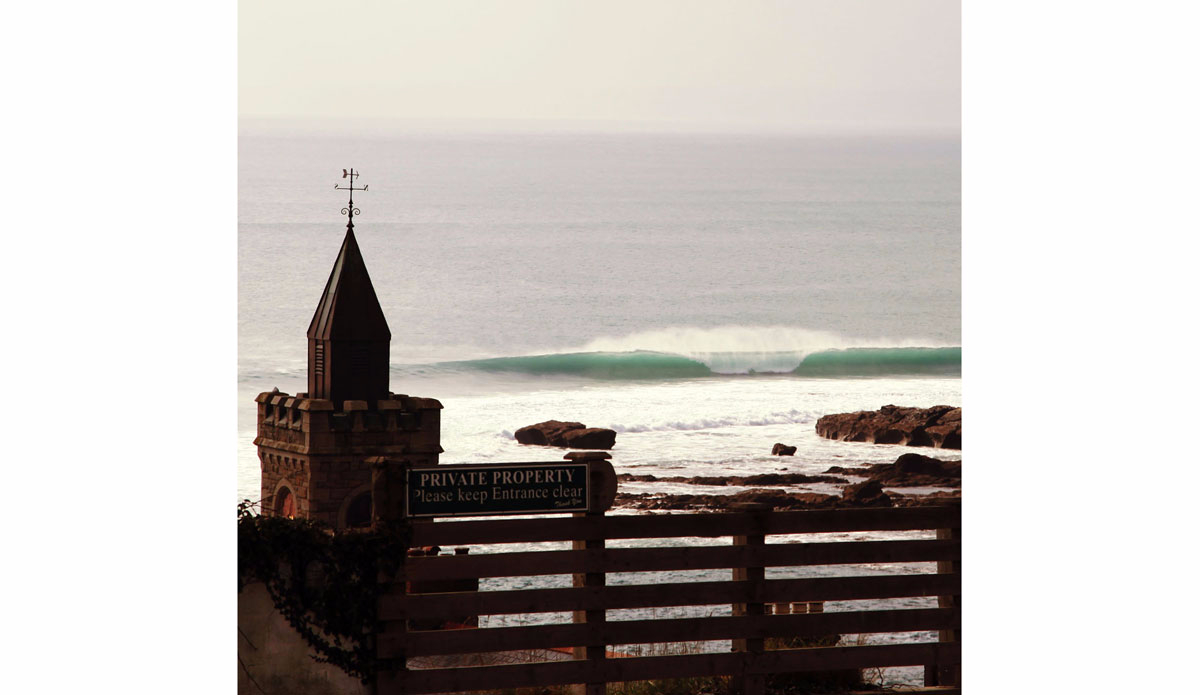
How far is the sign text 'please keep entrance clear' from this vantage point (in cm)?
574

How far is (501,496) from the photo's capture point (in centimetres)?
584

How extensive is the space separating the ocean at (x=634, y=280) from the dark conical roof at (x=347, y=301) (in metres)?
0.06

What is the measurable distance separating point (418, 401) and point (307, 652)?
1675 mm

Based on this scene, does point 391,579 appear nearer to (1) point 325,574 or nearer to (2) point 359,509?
(1) point 325,574

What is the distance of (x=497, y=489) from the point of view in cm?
582

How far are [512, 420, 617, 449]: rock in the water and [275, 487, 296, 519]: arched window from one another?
4.08 ft

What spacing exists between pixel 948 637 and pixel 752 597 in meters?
1.11

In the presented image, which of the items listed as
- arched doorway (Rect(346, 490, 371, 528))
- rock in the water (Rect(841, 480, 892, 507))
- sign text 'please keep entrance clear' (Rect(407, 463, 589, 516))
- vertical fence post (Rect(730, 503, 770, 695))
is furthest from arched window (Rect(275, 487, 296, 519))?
rock in the water (Rect(841, 480, 892, 507))

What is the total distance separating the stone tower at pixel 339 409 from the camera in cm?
661

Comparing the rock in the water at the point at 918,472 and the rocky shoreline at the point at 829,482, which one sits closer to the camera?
the rocky shoreline at the point at 829,482

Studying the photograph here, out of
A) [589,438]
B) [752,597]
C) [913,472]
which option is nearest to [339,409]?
[589,438]

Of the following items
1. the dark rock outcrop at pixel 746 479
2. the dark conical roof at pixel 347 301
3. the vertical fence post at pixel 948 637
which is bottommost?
the vertical fence post at pixel 948 637

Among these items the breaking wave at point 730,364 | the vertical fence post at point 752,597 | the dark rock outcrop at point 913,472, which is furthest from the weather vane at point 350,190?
the dark rock outcrop at point 913,472

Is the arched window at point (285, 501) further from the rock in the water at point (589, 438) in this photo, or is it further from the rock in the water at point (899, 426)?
the rock in the water at point (899, 426)
